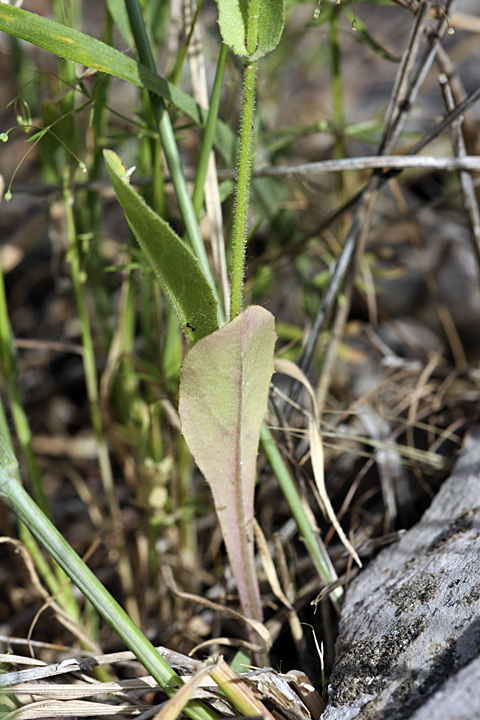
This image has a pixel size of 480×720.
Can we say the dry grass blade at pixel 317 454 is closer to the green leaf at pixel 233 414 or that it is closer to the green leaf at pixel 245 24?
the green leaf at pixel 233 414

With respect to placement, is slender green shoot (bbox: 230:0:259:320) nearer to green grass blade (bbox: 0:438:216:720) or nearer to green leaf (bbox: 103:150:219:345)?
green leaf (bbox: 103:150:219:345)

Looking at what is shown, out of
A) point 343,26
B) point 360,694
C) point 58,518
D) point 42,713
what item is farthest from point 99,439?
point 343,26

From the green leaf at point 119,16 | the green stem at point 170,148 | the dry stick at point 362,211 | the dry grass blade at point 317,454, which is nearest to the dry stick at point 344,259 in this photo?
the dry stick at point 362,211

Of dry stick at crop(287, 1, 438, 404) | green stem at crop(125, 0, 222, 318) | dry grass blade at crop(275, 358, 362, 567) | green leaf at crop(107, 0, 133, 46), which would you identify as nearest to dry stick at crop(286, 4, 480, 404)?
dry stick at crop(287, 1, 438, 404)

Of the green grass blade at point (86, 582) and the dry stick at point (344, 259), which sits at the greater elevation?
the dry stick at point (344, 259)

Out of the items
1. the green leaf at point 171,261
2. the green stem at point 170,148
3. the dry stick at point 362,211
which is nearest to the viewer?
the green leaf at point 171,261

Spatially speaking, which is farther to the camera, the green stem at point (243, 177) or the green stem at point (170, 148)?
the green stem at point (170, 148)

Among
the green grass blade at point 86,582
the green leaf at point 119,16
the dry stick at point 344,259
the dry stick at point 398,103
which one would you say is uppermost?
the green leaf at point 119,16
